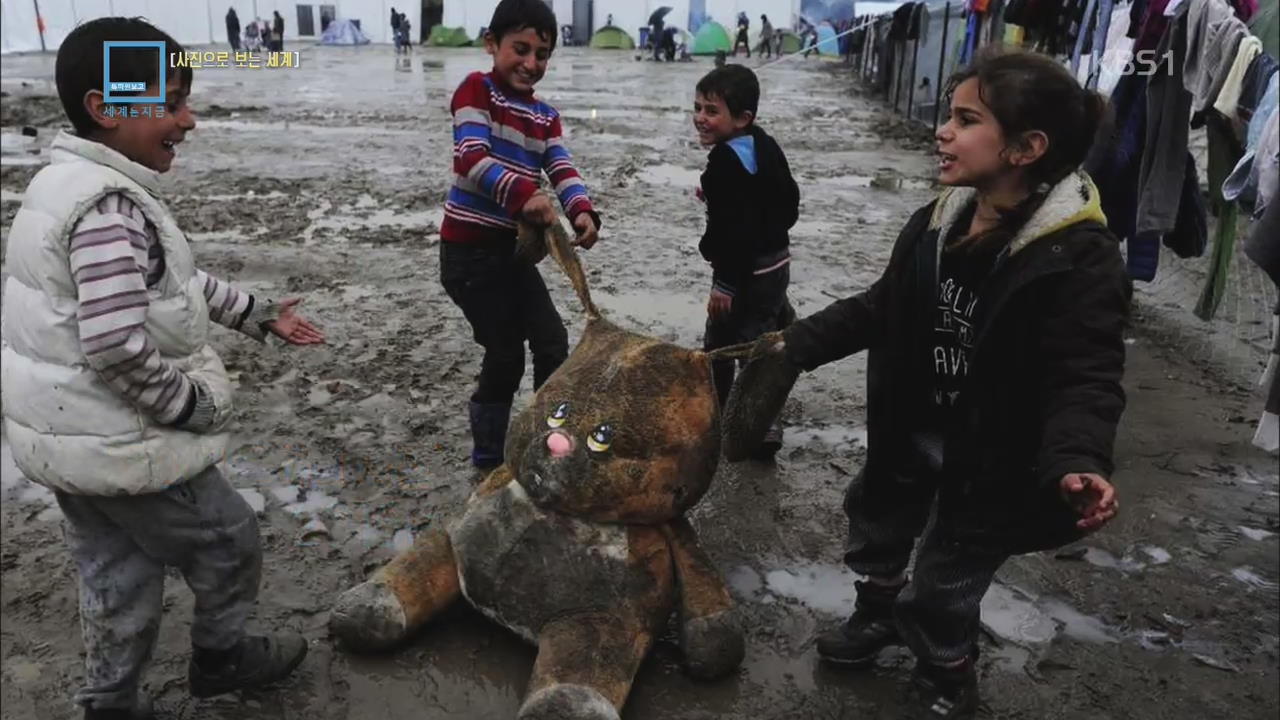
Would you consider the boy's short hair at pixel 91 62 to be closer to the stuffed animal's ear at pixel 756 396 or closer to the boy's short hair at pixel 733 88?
the stuffed animal's ear at pixel 756 396

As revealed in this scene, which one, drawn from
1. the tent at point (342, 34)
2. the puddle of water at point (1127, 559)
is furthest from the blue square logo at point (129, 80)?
the tent at point (342, 34)

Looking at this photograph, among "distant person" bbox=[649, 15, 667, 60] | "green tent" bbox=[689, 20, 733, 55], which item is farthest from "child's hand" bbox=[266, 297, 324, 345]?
"green tent" bbox=[689, 20, 733, 55]

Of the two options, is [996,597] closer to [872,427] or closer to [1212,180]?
[872,427]

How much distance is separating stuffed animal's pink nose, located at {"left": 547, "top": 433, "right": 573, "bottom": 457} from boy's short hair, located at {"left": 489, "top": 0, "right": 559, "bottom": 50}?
1508 millimetres

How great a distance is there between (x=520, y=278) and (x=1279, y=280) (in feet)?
8.30

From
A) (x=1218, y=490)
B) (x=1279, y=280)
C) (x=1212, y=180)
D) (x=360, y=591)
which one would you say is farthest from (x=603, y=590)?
(x=1212, y=180)

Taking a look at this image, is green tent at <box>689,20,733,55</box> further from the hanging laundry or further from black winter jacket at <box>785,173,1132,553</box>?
black winter jacket at <box>785,173,1132,553</box>

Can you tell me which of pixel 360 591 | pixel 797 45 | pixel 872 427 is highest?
pixel 797 45

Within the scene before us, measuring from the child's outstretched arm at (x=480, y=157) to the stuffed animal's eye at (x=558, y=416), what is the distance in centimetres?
84

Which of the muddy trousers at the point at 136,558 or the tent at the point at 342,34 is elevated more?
the tent at the point at 342,34

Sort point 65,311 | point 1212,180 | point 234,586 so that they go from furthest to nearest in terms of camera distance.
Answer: point 1212,180
point 234,586
point 65,311

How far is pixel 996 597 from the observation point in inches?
125

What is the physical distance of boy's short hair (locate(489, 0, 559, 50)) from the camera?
320 centimetres

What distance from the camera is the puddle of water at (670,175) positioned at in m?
10.0
